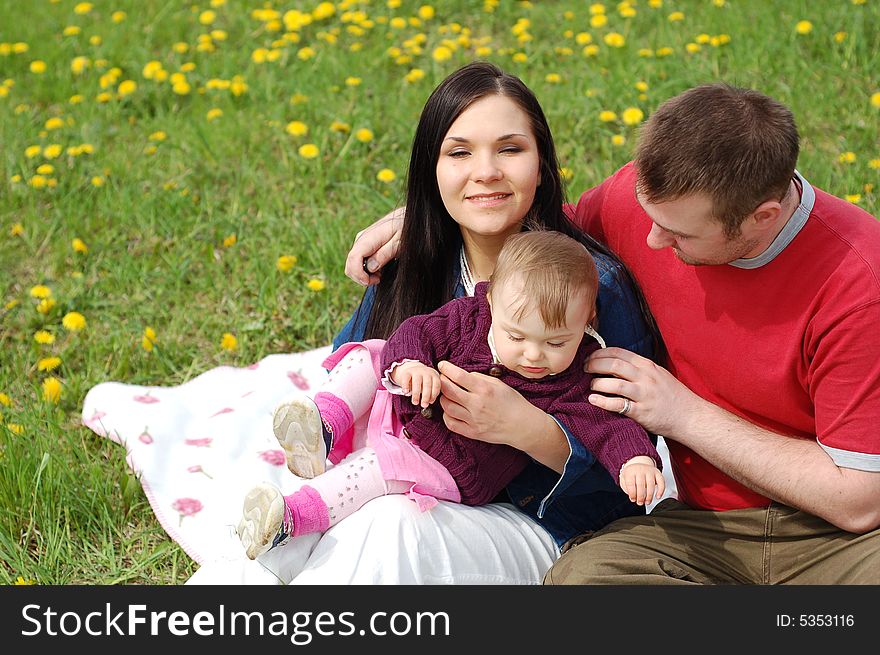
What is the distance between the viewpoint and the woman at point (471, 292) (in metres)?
2.22

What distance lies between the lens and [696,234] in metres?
2.06

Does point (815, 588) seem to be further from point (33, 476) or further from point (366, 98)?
point (366, 98)

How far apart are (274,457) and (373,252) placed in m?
0.71

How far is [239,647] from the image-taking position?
2.15m

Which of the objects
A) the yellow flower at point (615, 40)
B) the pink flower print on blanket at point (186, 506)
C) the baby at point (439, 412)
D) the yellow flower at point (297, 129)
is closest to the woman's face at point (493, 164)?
the baby at point (439, 412)

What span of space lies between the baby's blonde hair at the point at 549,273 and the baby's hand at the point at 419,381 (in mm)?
235

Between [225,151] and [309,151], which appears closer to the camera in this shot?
[309,151]

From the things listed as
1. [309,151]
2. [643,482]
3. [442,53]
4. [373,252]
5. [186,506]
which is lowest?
[186,506]

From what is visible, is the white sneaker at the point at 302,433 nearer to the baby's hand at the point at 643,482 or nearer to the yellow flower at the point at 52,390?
the baby's hand at the point at 643,482

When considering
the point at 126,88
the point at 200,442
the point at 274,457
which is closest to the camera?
the point at 274,457

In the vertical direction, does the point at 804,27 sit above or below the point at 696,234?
above

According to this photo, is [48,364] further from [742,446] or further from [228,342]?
[742,446]

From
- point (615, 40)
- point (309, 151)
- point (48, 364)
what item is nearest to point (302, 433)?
point (48, 364)

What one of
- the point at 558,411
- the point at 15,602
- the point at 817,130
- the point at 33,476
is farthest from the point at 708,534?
the point at 817,130
